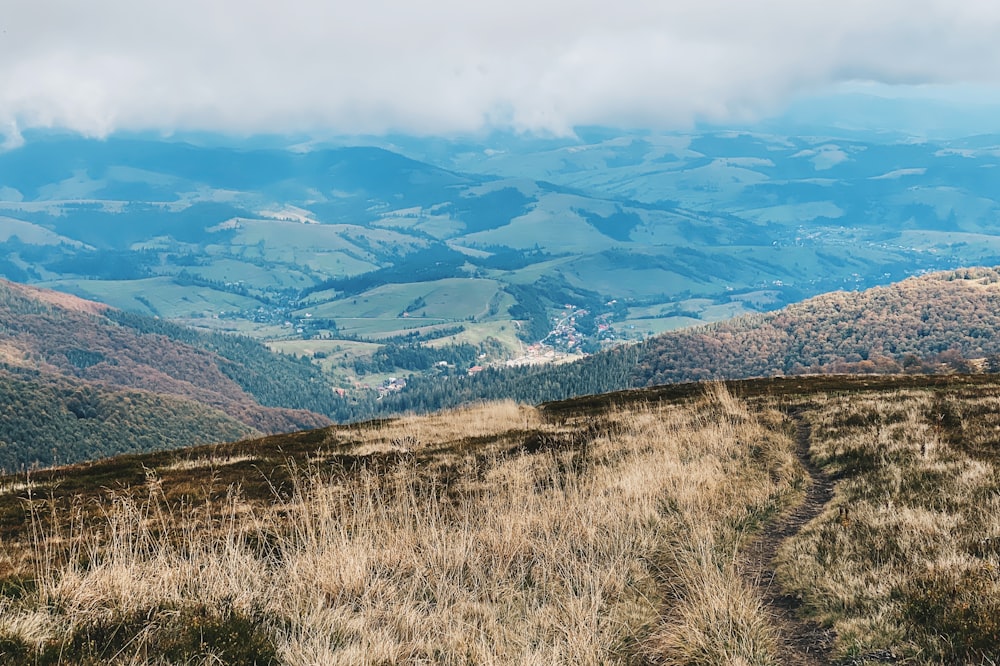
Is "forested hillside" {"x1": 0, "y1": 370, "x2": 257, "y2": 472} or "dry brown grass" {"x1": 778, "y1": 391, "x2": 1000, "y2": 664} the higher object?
"dry brown grass" {"x1": 778, "y1": 391, "x2": 1000, "y2": 664}

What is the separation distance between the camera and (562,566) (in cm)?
1075

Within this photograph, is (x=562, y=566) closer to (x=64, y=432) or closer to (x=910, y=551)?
(x=910, y=551)

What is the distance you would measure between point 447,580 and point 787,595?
5.15 m

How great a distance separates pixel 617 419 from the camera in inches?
1141

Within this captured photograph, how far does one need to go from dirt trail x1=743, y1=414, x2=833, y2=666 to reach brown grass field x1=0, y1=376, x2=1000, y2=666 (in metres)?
0.05

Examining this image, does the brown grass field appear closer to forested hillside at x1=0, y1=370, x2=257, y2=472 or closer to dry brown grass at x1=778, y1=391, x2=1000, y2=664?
dry brown grass at x1=778, y1=391, x2=1000, y2=664

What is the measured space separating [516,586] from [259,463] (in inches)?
623

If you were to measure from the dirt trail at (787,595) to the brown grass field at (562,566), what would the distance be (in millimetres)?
47

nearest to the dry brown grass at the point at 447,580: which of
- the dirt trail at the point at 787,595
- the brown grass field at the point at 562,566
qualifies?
the brown grass field at the point at 562,566

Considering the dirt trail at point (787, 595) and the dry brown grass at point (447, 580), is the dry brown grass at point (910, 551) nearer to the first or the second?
the dirt trail at point (787, 595)

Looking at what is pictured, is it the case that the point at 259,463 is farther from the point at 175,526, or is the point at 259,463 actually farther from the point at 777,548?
the point at 777,548

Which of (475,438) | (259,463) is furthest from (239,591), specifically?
(475,438)

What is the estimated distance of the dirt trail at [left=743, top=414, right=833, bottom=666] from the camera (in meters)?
8.27

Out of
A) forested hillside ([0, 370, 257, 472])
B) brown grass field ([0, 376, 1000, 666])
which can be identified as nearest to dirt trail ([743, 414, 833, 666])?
brown grass field ([0, 376, 1000, 666])
